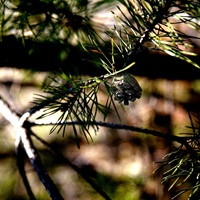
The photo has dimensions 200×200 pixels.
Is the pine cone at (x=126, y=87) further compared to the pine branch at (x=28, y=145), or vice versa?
the pine branch at (x=28, y=145)

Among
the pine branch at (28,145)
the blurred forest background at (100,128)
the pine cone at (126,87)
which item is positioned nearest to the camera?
the pine cone at (126,87)

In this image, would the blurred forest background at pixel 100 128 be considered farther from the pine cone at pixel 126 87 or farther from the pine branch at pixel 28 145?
the pine cone at pixel 126 87

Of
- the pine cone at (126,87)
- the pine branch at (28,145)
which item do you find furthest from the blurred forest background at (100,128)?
the pine cone at (126,87)

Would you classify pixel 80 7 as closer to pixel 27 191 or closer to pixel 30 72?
pixel 30 72

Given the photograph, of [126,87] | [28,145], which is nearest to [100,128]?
[28,145]

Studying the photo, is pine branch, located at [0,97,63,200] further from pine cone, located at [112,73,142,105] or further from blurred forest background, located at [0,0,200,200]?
pine cone, located at [112,73,142,105]

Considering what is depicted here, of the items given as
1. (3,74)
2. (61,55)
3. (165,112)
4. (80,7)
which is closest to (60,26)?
(80,7)

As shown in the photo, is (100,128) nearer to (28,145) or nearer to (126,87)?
(28,145)

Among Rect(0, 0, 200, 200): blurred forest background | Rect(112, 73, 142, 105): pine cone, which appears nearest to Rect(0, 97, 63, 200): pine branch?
Rect(0, 0, 200, 200): blurred forest background
